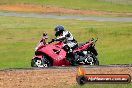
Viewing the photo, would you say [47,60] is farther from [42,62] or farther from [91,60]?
[91,60]

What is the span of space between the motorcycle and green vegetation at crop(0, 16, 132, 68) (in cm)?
358

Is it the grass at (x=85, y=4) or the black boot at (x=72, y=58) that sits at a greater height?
the grass at (x=85, y=4)

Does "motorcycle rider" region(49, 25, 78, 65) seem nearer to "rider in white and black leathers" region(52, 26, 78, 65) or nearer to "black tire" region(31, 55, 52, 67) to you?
"rider in white and black leathers" region(52, 26, 78, 65)

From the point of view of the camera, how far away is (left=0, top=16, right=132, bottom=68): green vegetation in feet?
83.0

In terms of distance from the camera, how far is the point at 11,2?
6431cm

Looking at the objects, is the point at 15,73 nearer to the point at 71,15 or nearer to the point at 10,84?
the point at 10,84

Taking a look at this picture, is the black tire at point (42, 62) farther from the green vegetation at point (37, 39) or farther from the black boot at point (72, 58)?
the green vegetation at point (37, 39)

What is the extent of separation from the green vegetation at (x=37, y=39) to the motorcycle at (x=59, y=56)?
3.58 m

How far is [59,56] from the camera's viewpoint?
1938cm

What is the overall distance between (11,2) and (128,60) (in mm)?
42147

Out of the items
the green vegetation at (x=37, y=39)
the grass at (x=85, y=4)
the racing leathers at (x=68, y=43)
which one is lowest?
the green vegetation at (x=37, y=39)

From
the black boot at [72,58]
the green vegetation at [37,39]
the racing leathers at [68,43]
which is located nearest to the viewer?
the racing leathers at [68,43]

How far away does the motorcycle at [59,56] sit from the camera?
19.2m

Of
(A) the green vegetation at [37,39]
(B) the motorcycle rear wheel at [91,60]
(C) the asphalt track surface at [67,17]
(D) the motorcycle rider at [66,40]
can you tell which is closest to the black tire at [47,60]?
(D) the motorcycle rider at [66,40]
